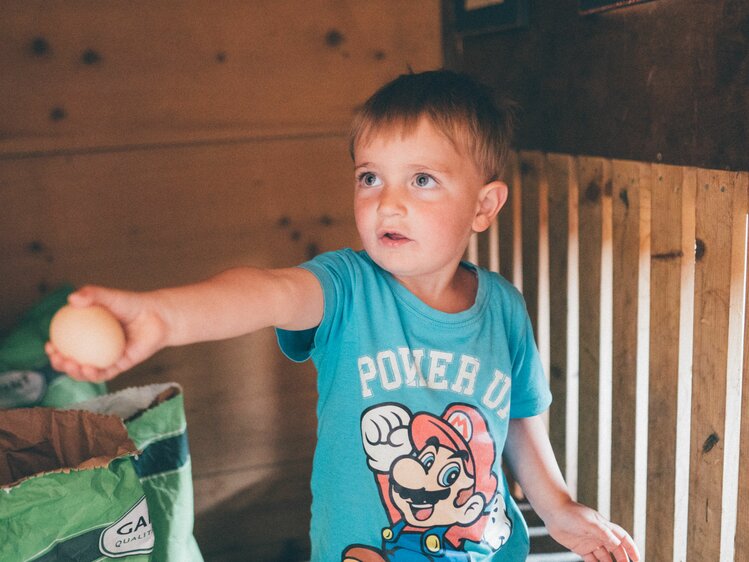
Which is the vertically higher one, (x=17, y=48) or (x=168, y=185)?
(x=17, y=48)

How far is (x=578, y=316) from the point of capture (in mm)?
1671

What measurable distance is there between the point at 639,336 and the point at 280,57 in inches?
41.0

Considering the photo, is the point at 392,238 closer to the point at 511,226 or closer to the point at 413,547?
the point at 413,547

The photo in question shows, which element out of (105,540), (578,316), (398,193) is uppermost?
(398,193)

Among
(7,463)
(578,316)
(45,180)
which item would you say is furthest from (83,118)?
(578,316)

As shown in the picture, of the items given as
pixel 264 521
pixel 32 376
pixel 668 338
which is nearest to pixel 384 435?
pixel 668 338

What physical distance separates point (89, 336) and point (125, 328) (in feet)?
0.21

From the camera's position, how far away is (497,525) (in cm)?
120

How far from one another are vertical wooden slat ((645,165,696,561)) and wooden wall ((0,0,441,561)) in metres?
0.85

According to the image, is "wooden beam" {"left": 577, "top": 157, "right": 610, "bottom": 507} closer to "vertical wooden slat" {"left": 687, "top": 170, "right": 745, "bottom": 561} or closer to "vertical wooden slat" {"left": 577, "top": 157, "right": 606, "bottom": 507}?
"vertical wooden slat" {"left": 577, "top": 157, "right": 606, "bottom": 507}

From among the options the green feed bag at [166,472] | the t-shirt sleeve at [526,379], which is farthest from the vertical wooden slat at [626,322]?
the green feed bag at [166,472]

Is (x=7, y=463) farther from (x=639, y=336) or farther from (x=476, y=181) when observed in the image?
(x=639, y=336)

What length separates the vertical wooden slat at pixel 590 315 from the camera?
1.55 meters

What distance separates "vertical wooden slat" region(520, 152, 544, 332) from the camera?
1.77 metres
